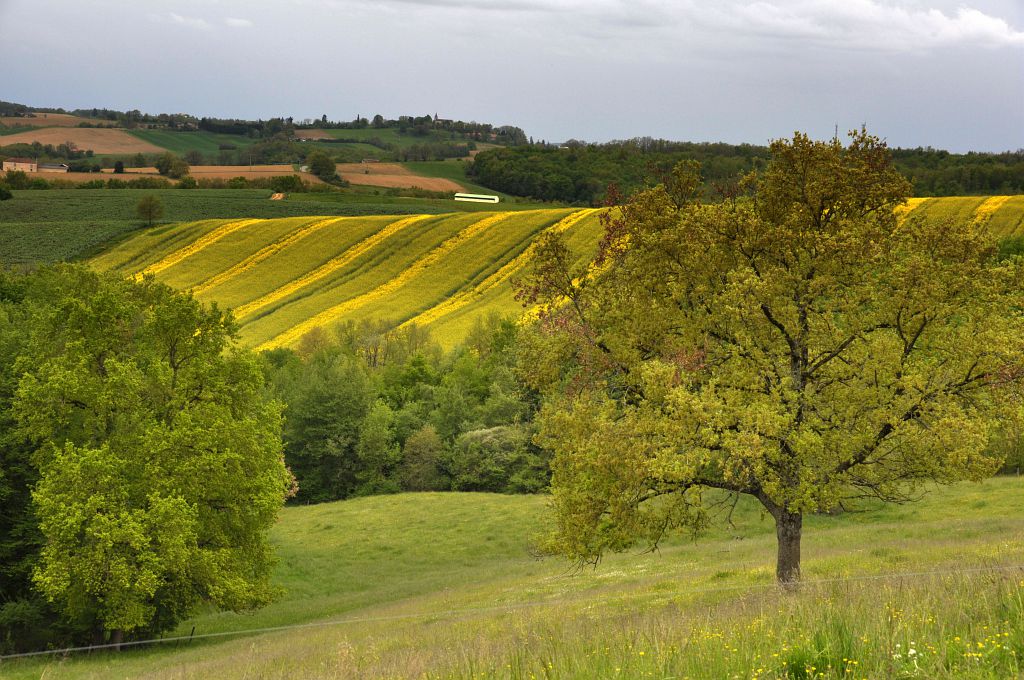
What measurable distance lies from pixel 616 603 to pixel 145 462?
54.3 ft

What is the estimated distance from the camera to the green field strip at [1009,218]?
284 ft

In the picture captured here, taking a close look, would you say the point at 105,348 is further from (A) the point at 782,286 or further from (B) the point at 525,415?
(B) the point at 525,415

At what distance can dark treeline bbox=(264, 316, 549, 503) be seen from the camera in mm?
69688

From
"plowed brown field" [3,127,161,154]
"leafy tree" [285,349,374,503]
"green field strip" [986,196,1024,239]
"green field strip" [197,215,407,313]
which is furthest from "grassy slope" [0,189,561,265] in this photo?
"green field strip" [986,196,1024,239]

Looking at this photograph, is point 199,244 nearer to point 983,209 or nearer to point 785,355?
point 983,209

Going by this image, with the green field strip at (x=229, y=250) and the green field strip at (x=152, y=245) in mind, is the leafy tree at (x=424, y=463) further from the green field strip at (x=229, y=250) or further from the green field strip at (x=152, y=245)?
the green field strip at (x=152, y=245)

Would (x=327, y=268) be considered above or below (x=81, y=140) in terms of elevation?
below

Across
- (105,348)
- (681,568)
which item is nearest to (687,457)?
(681,568)

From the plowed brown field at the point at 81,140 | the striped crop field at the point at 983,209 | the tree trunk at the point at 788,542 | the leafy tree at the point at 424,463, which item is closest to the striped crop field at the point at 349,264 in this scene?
the leafy tree at the point at 424,463

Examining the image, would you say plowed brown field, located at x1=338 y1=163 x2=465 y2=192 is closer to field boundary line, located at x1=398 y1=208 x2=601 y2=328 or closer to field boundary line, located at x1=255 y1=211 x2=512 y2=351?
field boundary line, located at x1=255 y1=211 x2=512 y2=351

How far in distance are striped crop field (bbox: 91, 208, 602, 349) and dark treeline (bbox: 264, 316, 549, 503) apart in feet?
30.8

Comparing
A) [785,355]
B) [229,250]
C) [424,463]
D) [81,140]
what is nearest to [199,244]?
[229,250]

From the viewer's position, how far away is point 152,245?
389ft

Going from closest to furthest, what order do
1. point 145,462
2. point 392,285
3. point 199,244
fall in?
1. point 145,462
2. point 392,285
3. point 199,244
